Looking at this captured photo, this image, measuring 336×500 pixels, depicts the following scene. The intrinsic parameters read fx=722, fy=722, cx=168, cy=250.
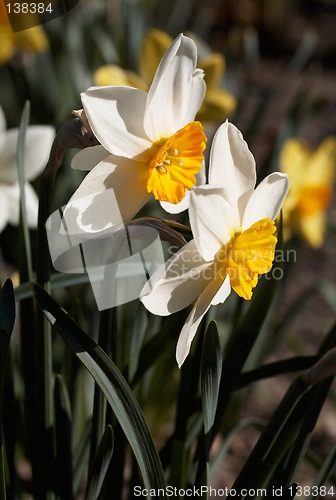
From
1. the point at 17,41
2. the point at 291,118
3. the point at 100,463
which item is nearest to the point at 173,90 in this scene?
the point at 100,463

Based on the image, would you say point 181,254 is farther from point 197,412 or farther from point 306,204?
point 306,204

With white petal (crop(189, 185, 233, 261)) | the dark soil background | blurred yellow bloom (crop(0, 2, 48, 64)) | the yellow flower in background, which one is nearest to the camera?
white petal (crop(189, 185, 233, 261))

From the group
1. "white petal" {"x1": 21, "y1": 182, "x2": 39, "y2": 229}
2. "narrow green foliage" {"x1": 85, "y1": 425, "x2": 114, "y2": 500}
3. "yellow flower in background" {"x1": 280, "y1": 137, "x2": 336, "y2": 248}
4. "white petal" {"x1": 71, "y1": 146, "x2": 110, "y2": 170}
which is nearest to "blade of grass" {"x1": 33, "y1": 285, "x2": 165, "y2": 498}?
"narrow green foliage" {"x1": 85, "y1": 425, "x2": 114, "y2": 500}

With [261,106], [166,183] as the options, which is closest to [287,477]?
[166,183]

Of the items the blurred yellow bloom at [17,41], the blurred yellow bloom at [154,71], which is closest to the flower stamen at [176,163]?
the blurred yellow bloom at [154,71]

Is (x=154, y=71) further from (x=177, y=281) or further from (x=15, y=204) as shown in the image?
(x=177, y=281)

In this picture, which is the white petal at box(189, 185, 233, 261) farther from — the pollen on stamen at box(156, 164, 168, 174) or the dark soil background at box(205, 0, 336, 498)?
the dark soil background at box(205, 0, 336, 498)
